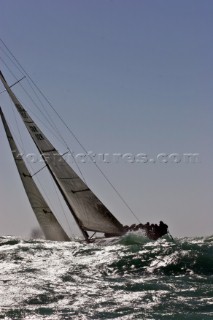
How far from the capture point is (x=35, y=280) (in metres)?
14.9

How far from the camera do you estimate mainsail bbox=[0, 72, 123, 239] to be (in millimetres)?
28094

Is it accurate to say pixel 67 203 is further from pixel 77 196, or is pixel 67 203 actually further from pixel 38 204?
pixel 38 204

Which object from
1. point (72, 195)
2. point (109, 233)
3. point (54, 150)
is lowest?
point (109, 233)

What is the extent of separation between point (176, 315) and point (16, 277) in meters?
6.97

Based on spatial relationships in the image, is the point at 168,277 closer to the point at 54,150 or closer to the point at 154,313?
the point at 154,313

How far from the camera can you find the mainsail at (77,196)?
92.2 feet

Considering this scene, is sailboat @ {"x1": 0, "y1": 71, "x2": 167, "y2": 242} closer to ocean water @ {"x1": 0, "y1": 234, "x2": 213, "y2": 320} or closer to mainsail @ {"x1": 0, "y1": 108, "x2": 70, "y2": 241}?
mainsail @ {"x1": 0, "y1": 108, "x2": 70, "y2": 241}

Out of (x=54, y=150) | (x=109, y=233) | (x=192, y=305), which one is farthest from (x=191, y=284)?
(x=54, y=150)

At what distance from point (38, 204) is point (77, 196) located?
2.71m

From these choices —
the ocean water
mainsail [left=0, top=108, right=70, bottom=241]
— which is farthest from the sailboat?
the ocean water

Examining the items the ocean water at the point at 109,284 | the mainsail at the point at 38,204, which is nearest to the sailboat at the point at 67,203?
the mainsail at the point at 38,204

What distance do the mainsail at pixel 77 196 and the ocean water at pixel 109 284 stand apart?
593 cm

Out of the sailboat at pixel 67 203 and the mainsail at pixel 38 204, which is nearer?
the sailboat at pixel 67 203

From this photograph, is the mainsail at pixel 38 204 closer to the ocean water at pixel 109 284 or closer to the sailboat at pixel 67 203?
the sailboat at pixel 67 203
